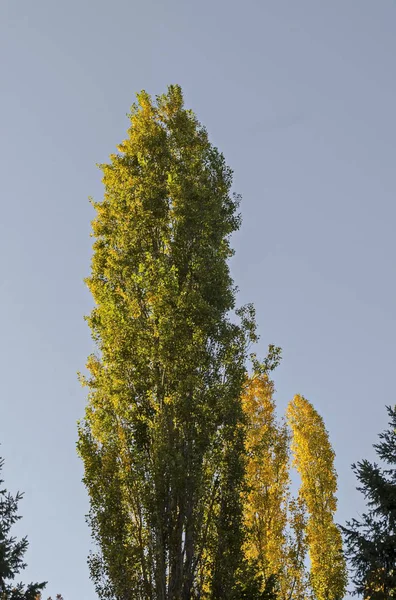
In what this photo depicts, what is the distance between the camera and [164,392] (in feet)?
50.1

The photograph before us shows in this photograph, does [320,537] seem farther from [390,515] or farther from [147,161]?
[147,161]

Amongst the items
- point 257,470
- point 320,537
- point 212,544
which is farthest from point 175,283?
point 320,537

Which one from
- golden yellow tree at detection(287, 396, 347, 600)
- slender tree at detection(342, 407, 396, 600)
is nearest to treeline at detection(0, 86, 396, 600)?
slender tree at detection(342, 407, 396, 600)

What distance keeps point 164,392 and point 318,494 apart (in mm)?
10221

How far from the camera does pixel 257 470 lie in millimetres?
22047

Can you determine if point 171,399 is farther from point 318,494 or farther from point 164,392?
point 318,494

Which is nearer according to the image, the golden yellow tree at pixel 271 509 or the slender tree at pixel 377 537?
the slender tree at pixel 377 537

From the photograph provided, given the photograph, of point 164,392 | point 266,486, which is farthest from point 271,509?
point 164,392

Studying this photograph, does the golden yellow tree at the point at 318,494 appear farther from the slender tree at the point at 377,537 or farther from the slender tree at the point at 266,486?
the slender tree at the point at 377,537

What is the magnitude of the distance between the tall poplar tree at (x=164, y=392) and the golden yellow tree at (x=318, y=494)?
743 cm

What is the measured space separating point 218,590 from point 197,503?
1707mm

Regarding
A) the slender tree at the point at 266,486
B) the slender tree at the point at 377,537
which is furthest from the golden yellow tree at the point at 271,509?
the slender tree at the point at 377,537

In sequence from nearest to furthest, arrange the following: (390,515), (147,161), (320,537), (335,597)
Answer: (390,515)
(147,161)
(335,597)
(320,537)

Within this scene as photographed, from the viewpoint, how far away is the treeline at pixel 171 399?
45.5 feet
